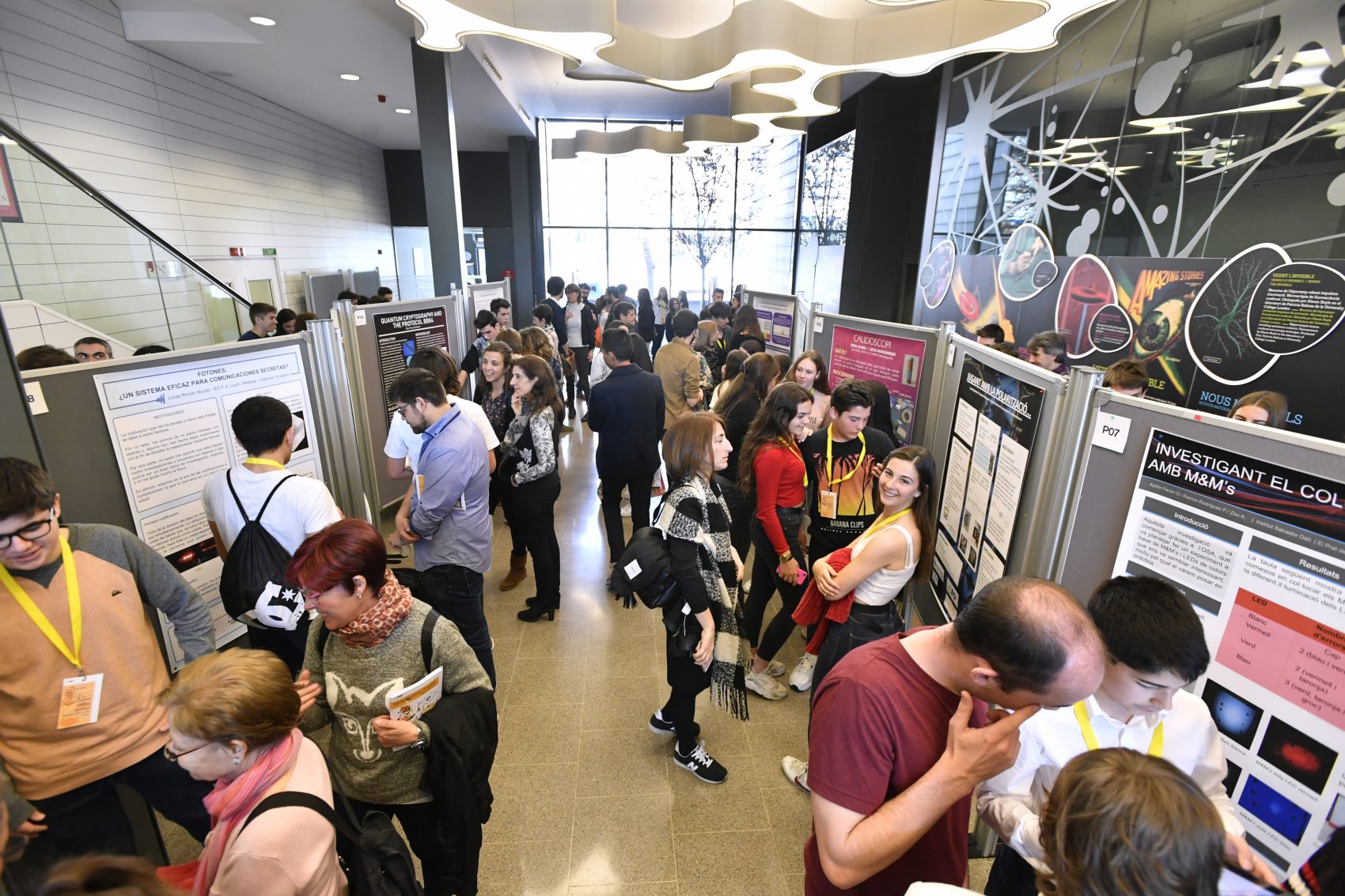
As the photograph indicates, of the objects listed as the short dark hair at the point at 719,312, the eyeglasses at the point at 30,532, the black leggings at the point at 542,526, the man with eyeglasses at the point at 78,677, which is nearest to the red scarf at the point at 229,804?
the man with eyeglasses at the point at 78,677

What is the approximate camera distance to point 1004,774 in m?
1.46

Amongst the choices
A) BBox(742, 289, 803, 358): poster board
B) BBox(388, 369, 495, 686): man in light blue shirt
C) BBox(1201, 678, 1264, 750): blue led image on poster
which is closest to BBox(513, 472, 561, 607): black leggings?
BBox(388, 369, 495, 686): man in light blue shirt

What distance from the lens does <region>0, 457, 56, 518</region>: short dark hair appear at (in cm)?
154

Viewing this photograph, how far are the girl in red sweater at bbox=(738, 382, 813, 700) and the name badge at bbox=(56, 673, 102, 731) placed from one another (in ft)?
8.06

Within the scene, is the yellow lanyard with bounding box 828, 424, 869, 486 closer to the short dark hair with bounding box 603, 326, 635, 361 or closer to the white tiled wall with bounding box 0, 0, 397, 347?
the short dark hair with bounding box 603, 326, 635, 361

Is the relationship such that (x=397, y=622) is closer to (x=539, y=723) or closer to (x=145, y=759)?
(x=145, y=759)

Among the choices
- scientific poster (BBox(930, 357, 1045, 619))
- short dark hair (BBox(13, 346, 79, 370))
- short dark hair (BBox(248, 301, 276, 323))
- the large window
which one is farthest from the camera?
the large window

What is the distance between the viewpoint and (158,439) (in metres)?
2.55

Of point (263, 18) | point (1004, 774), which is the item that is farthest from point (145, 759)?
point (263, 18)

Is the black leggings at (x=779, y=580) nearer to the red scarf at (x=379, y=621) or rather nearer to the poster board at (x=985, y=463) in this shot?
the poster board at (x=985, y=463)

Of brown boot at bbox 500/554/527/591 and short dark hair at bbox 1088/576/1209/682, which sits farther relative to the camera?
brown boot at bbox 500/554/527/591

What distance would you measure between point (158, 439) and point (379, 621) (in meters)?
1.73

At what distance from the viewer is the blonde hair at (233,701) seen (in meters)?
1.19

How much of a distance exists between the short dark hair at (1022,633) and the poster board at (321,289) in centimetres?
1103
